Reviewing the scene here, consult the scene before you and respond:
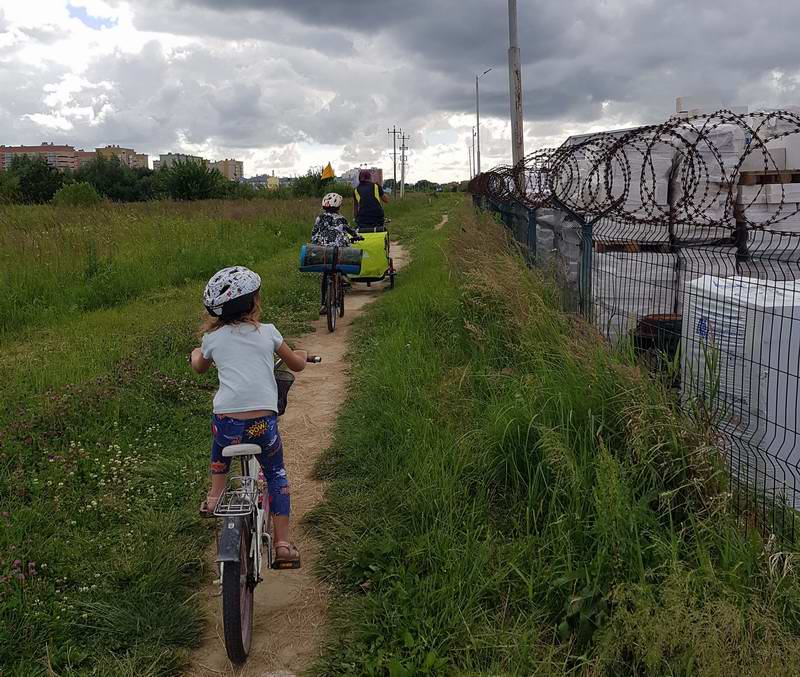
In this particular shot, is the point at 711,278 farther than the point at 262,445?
Yes

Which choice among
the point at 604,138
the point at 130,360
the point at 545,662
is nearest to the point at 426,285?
the point at 604,138

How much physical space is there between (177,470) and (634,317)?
11.4 feet

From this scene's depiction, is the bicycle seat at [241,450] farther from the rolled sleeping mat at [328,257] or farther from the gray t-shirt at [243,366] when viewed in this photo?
the rolled sleeping mat at [328,257]

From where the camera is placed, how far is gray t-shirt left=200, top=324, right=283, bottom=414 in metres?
3.09

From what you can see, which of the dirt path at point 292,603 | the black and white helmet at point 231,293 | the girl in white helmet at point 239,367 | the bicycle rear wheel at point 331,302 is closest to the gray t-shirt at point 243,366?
the girl in white helmet at point 239,367

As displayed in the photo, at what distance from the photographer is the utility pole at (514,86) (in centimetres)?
1319

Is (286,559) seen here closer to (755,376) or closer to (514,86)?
(755,376)

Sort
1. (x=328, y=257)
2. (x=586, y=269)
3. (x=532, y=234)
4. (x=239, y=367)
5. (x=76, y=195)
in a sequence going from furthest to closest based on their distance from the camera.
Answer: (x=76, y=195) → (x=532, y=234) → (x=328, y=257) → (x=586, y=269) → (x=239, y=367)

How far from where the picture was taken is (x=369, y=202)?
11258mm

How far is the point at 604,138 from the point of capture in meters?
6.87

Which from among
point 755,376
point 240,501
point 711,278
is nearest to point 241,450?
point 240,501

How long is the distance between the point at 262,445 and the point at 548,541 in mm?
1354

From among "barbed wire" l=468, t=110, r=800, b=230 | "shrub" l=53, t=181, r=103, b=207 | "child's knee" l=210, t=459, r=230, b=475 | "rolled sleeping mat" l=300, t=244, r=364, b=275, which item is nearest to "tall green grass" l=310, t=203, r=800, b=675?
"child's knee" l=210, t=459, r=230, b=475

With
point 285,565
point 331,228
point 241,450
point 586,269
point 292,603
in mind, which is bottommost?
point 292,603
